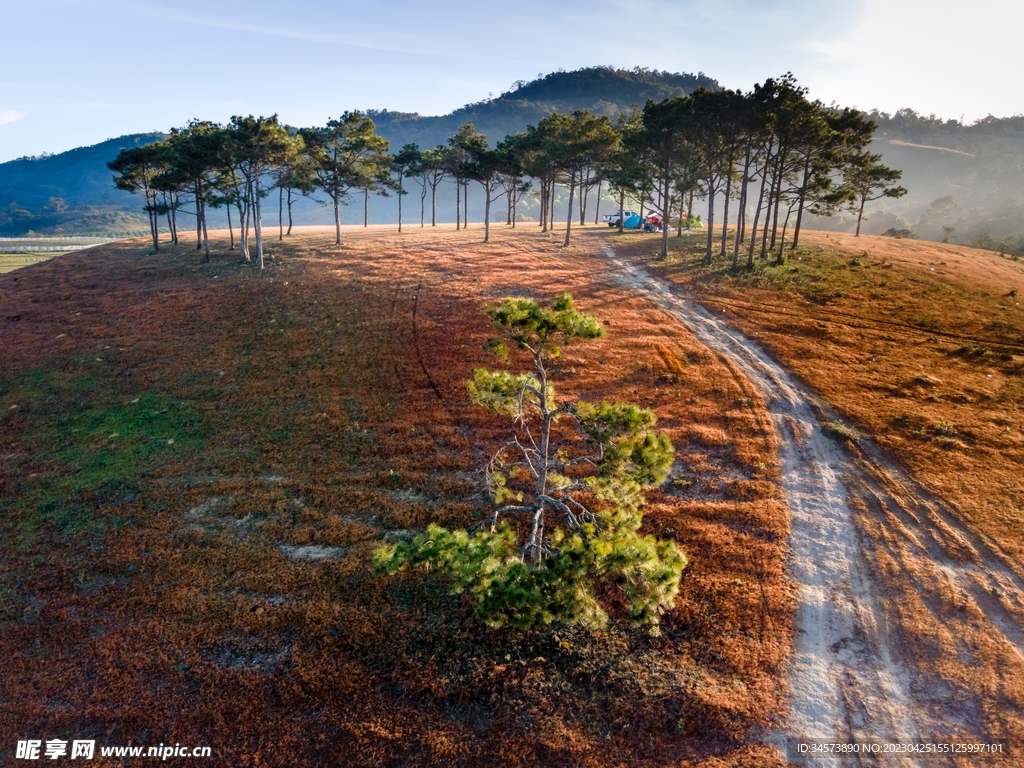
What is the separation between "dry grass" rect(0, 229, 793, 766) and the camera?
10.4 metres

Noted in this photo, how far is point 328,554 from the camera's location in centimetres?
1513

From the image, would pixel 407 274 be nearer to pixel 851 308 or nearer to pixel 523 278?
pixel 523 278

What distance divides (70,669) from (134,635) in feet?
4.03

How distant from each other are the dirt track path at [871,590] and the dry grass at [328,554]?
0.85 meters

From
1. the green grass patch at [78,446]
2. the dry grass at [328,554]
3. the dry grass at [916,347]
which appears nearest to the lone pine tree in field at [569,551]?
the dry grass at [328,554]

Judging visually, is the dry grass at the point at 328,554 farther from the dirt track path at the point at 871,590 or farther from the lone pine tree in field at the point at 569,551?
the lone pine tree in field at the point at 569,551

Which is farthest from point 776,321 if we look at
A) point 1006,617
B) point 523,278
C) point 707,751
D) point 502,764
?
point 502,764

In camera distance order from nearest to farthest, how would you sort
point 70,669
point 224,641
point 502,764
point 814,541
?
point 502,764, point 70,669, point 224,641, point 814,541

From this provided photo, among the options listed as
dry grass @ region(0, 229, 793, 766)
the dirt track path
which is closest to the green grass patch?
dry grass @ region(0, 229, 793, 766)

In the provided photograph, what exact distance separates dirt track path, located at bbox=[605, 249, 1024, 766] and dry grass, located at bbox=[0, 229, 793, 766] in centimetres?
85

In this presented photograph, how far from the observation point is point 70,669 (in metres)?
11.5

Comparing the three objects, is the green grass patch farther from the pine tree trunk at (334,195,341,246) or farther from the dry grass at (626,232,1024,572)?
the dry grass at (626,232,1024,572)

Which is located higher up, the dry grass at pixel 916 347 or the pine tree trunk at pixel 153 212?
the pine tree trunk at pixel 153 212

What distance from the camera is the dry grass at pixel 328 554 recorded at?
10398 millimetres
